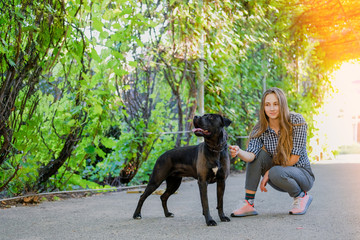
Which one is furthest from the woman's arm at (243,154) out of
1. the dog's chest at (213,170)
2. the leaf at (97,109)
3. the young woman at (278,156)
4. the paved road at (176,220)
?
the leaf at (97,109)

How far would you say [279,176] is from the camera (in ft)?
13.2

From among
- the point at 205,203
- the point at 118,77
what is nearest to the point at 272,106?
the point at 205,203

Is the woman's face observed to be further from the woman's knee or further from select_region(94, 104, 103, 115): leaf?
select_region(94, 104, 103, 115): leaf

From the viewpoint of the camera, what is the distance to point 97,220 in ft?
12.8

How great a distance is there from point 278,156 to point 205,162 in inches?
33.8

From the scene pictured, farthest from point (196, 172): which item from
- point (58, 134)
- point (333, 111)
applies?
point (333, 111)

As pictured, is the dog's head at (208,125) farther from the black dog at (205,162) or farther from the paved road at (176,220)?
the paved road at (176,220)

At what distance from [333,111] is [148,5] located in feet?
31.9

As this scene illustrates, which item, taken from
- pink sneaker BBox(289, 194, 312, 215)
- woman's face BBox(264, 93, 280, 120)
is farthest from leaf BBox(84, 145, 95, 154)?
pink sneaker BBox(289, 194, 312, 215)

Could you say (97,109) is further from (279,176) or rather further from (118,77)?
(279,176)

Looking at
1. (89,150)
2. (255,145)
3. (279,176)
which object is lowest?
(279,176)

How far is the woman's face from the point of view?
13.8 feet

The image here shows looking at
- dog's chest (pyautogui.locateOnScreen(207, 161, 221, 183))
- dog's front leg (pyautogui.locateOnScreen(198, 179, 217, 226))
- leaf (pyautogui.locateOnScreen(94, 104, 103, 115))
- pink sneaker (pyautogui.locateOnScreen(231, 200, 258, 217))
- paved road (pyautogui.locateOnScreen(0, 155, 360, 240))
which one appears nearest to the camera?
paved road (pyautogui.locateOnScreen(0, 155, 360, 240))

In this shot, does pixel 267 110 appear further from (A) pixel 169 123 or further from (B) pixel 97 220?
(A) pixel 169 123
